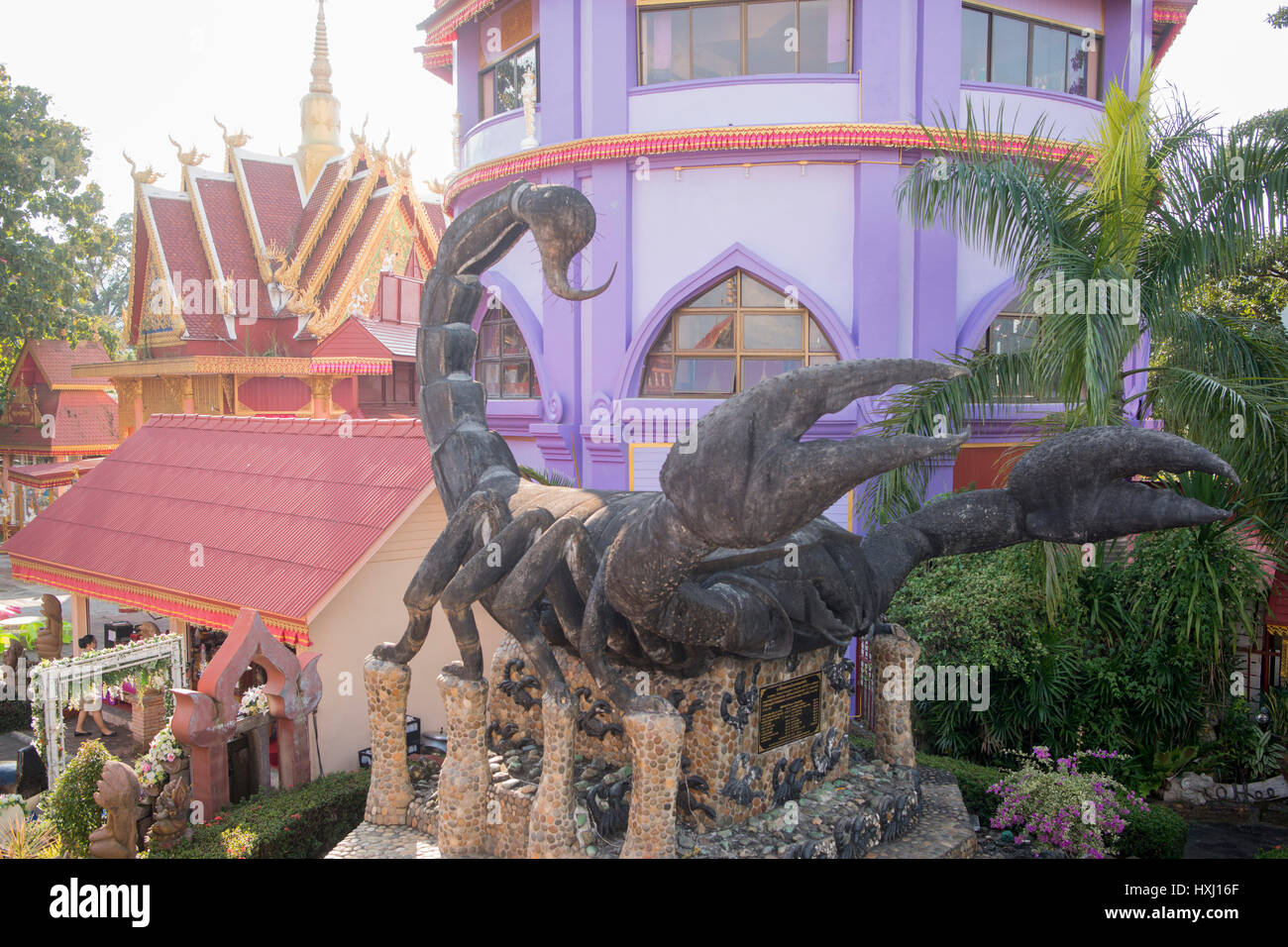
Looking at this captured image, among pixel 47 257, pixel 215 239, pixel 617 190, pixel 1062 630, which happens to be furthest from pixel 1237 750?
pixel 47 257

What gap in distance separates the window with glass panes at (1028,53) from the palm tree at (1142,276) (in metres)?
3.64

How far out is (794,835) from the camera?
6.50 meters

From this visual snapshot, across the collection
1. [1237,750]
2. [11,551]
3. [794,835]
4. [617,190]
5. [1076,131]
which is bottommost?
[1237,750]

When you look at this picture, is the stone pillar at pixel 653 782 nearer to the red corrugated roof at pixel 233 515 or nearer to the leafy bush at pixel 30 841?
the red corrugated roof at pixel 233 515

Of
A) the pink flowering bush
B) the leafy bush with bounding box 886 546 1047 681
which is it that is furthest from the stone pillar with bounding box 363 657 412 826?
the leafy bush with bounding box 886 546 1047 681

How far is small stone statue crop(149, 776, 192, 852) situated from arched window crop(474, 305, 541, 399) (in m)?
7.15

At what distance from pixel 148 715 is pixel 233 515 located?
2.39m

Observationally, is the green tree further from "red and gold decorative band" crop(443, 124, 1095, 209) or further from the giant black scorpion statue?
the giant black scorpion statue

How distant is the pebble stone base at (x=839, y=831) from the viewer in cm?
634

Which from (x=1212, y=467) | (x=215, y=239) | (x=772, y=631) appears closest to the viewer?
(x=1212, y=467)

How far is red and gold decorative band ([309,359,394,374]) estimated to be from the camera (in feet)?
64.5

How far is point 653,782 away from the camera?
5.78m
